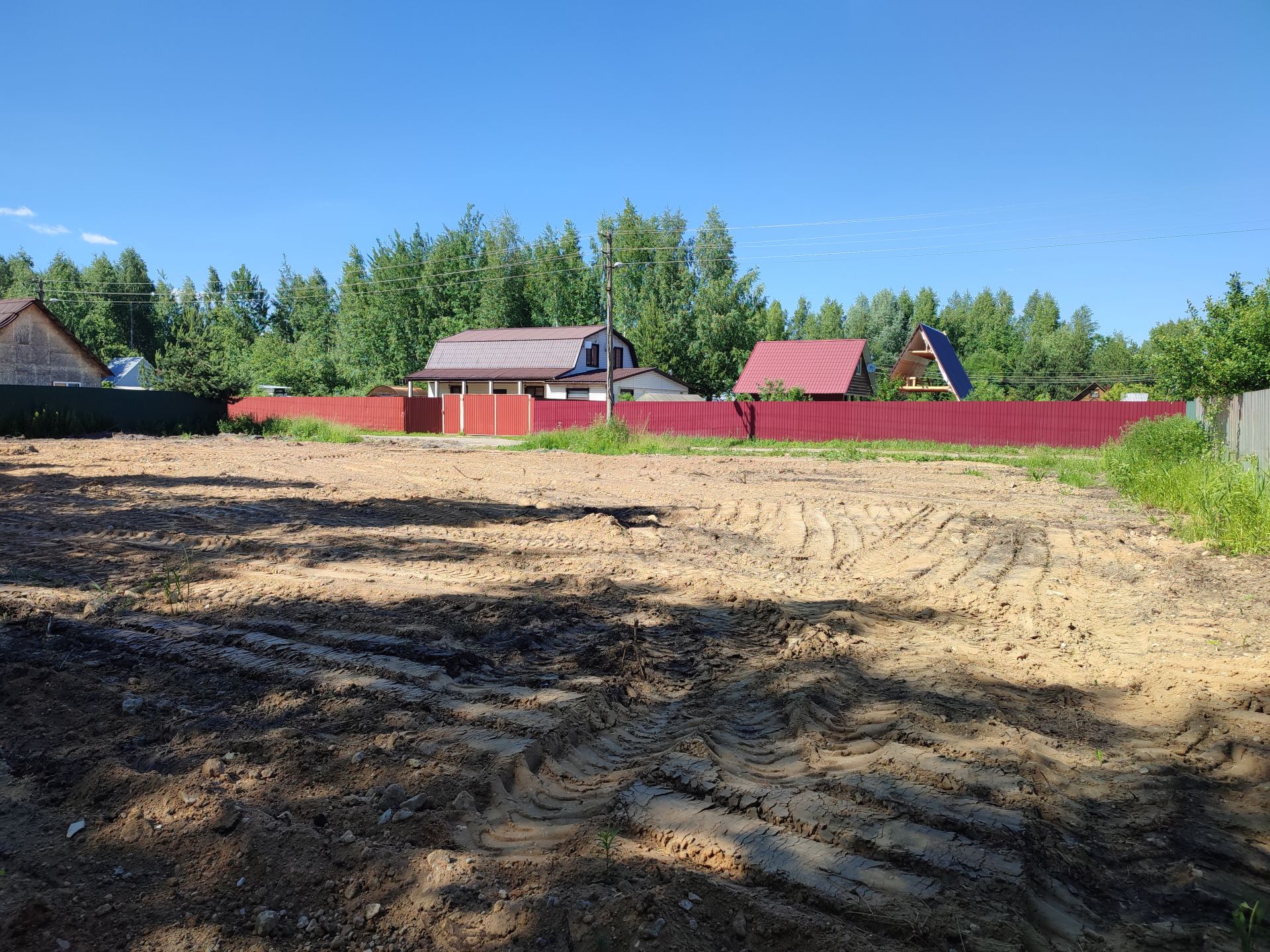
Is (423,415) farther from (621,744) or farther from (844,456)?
(621,744)

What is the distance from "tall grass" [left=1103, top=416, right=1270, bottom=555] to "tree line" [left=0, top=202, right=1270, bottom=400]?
27.1 m

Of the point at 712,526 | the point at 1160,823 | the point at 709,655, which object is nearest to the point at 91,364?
the point at 712,526

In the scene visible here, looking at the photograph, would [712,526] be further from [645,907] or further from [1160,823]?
[645,907]

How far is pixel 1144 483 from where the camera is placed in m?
12.5

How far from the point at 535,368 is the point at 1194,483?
39.9 m

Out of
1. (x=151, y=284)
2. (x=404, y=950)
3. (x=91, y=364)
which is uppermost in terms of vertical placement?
(x=151, y=284)

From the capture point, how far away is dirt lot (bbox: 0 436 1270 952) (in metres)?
2.56

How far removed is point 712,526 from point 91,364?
40088 mm

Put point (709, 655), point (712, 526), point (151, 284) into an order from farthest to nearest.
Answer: point (151, 284) < point (712, 526) < point (709, 655)

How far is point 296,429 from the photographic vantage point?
29.6 metres

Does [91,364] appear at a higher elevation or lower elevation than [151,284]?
lower

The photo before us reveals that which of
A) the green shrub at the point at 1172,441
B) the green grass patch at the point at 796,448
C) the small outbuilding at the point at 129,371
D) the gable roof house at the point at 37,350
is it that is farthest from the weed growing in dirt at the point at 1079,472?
the small outbuilding at the point at 129,371

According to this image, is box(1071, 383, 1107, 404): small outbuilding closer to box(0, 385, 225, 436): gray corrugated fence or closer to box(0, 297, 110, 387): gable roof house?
box(0, 385, 225, 436): gray corrugated fence

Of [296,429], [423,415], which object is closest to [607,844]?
[296,429]
